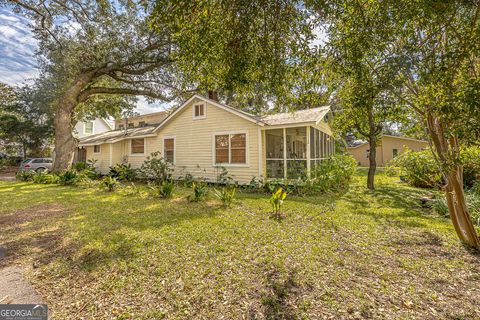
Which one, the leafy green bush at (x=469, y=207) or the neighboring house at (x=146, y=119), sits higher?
the neighboring house at (x=146, y=119)

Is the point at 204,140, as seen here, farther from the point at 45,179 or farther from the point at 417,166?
the point at 417,166

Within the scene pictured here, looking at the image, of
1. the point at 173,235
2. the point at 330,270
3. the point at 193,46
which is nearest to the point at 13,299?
the point at 173,235

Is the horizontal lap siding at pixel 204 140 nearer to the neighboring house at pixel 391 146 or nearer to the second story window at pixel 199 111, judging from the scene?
the second story window at pixel 199 111

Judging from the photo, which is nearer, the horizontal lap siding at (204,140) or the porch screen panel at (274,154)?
the horizontal lap siding at (204,140)

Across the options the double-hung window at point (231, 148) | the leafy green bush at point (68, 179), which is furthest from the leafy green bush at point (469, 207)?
the leafy green bush at point (68, 179)

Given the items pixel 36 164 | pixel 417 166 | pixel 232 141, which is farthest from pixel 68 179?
pixel 417 166

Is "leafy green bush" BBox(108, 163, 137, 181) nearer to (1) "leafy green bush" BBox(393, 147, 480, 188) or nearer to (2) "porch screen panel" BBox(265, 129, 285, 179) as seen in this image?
(2) "porch screen panel" BBox(265, 129, 285, 179)

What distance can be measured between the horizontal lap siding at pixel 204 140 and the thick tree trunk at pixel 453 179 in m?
7.11

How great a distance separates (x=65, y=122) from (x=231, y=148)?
11.6 meters

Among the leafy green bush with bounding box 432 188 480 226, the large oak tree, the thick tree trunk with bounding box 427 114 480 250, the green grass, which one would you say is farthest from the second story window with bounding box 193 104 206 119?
the leafy green bush with bounding box 432 188 480 226

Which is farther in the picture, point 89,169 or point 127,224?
point 89,169

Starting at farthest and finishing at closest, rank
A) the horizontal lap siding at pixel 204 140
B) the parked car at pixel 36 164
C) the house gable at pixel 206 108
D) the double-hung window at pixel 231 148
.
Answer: the parked car at pixel 36 164 < the double-hung window at pixel 231 148 < the horizontal lap siding at pixel 204 140 < the house gable at pixel 206 108

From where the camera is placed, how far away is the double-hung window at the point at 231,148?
438 inches

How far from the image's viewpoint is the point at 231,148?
1145 centimetres
